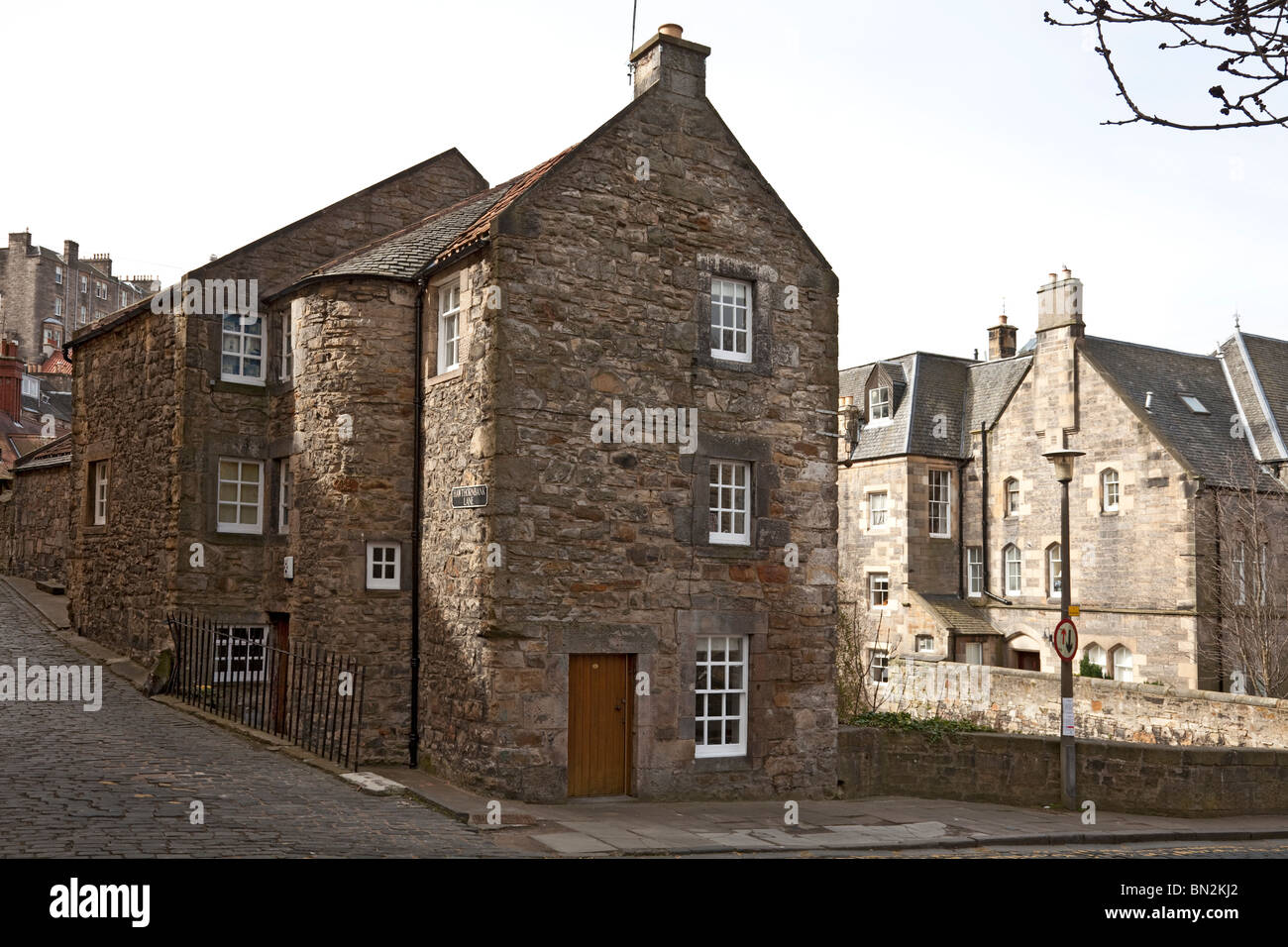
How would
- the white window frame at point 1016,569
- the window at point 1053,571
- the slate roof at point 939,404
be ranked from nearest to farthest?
the window at point 1053,571, the white window frame at point 1016,569, the slate roof at point 939,404

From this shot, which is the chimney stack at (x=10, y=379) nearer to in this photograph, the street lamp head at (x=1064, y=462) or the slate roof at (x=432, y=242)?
the slate roof at (x=432, y=242)

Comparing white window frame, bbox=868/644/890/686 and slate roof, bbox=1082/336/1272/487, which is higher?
slate roof, bbox=1082/336/1272/487

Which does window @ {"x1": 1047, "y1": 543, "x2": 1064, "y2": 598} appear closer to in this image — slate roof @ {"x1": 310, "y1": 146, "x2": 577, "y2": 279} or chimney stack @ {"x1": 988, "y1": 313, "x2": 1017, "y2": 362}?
chimney stack @ {"x1": 988, "y1": 313, "x2": 1017, "y2": 362}

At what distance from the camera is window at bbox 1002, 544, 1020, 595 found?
33.4m

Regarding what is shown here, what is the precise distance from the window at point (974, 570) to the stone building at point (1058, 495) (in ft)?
0.15

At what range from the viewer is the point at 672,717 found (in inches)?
573

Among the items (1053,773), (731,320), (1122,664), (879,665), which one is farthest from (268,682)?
(1122,664)

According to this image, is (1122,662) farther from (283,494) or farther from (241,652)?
(241,652)

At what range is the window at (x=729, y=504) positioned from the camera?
50.4ft

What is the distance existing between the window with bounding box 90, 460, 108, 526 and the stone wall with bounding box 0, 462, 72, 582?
5.43 m

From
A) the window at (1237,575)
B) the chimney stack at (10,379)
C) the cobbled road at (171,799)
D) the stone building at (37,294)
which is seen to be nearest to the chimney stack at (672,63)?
the cobbled road at (171,799)

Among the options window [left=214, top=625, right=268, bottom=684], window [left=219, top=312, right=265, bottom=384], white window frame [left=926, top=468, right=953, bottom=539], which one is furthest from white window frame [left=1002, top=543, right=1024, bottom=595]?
window [left=219, top=312, right=265, bottom=384]

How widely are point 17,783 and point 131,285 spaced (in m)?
89.3
